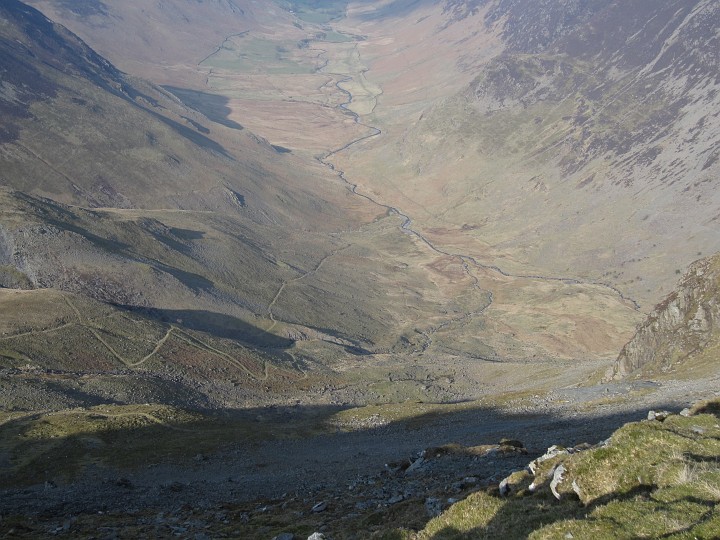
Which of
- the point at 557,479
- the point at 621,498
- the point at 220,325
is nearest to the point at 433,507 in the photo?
the point at 557,479

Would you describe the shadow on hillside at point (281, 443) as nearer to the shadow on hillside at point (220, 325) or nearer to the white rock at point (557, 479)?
the white rock at point (557, 479)

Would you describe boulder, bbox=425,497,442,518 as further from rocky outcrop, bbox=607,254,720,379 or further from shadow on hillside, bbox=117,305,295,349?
shadow on hillside, bbox=117,305,295,349

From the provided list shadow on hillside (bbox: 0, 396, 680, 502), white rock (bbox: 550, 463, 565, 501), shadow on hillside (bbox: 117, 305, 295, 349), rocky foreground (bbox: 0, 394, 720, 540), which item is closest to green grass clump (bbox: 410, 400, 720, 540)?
rocky foreground (bbox: 0, 394, 720, 540)

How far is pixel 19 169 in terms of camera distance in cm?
15350

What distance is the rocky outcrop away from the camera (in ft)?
207

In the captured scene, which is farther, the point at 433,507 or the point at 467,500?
the point at 433,507

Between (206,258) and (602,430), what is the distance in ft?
337

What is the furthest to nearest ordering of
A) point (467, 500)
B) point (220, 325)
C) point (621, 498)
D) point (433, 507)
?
point (220, 325)
point (433, 507)
point (467, 500)
point (621, 498)

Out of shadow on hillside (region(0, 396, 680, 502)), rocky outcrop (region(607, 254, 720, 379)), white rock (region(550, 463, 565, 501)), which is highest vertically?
rocky outcrop (region(607, 254, 720, 379))

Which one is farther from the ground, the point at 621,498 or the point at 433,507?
the point at 621,498

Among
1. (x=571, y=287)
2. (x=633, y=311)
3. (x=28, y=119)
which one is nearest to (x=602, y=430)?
(x=633, y=311)

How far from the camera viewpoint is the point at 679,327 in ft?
220

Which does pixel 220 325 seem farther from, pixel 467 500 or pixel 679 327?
pixel 467 500

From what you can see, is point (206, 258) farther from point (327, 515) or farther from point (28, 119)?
point (327, 515)
